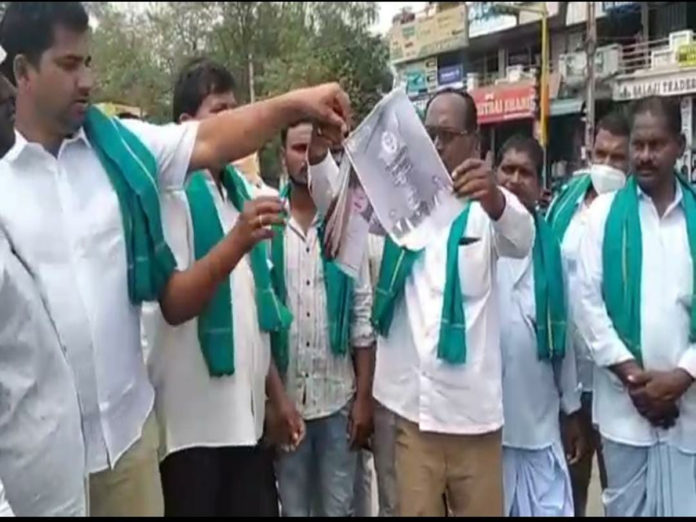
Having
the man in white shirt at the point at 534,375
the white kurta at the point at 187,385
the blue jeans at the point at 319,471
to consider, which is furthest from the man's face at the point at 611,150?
the white kurta at the point at 187,385

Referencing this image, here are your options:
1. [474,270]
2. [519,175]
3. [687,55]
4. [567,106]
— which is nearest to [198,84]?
[474,270]

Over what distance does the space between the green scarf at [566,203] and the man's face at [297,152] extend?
108 centimetres

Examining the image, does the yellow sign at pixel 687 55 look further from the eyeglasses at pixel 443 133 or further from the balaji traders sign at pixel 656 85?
the eyeglasses at pixel 443 133

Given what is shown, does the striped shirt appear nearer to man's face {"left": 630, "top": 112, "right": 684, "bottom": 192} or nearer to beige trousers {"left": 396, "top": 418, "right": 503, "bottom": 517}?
beige trousers {"left": 396, "top": 418, "right": 503, "bottom": 517}

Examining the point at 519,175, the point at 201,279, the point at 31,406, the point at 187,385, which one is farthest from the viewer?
the point at 519,175

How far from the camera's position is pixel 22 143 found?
2121mm

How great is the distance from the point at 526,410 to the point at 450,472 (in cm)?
51

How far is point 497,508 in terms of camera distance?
9.71 ft

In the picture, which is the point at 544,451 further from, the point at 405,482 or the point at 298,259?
the point at 298,259

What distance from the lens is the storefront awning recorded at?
4238 mm

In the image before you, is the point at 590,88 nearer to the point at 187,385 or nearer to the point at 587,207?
the point at 587,207

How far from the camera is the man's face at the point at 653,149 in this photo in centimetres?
296

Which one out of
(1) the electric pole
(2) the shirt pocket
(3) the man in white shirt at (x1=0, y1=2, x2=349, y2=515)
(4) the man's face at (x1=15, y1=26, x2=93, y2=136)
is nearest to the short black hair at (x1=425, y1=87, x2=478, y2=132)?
(2) the shirt pocket

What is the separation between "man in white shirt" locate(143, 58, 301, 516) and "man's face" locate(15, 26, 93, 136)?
417 mm
